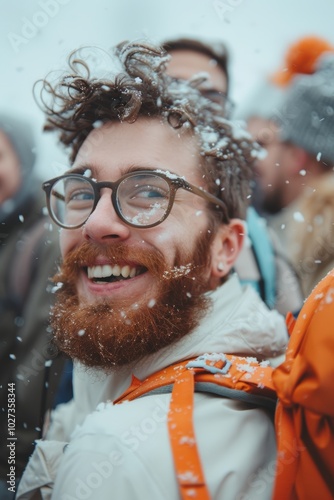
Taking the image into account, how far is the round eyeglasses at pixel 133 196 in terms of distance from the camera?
119 centimetres

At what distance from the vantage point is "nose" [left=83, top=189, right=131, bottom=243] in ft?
3.77

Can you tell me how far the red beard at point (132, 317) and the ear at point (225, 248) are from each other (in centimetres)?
11

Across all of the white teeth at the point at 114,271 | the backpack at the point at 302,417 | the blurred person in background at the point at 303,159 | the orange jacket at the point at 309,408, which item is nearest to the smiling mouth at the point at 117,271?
the white teeth at the point at 114,271

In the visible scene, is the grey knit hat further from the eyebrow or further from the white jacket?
the white jacket

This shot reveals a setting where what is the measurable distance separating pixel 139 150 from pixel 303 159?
1.48m

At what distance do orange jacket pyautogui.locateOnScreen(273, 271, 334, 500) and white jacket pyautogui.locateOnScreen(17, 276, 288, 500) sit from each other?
11 centimetres

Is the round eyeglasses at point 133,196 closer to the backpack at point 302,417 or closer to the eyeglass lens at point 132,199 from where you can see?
the eyeglass lens at point 132,199

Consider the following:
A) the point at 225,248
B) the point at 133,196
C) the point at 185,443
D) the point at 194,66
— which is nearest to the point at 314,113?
the point at 194,66

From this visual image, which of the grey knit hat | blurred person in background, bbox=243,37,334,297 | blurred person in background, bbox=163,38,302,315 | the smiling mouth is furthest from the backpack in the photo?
the grey knit hat

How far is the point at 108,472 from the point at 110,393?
0.38 m

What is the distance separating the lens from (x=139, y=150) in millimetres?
1229

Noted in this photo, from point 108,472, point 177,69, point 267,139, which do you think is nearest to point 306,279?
point 267,139

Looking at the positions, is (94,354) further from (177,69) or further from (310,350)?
(177,69)

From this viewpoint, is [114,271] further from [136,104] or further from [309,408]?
[309,408]
